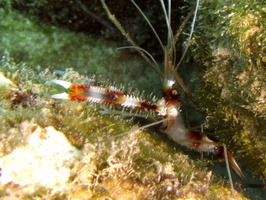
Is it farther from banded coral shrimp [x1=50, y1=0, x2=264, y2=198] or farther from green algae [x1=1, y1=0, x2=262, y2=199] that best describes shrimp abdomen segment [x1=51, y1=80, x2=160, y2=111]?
green algae [x1=1, y1=0, x2=262, y2=199]

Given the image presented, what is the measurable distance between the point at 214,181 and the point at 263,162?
2.53 feet

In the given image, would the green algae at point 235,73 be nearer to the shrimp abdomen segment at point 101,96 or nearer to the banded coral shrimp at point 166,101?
the banded coral shrimp at point 166,101

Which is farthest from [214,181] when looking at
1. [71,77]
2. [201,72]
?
[71,77]

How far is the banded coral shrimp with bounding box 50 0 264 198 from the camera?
2.33 meters

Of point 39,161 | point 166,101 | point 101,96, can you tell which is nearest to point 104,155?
point 39,161

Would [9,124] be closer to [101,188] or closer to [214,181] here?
[101,188]

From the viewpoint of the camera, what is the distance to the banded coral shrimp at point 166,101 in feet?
7.63

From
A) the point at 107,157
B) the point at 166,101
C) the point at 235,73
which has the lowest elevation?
the point at 107,157

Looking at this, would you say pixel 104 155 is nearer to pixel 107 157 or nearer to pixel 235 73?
pixel 107 157

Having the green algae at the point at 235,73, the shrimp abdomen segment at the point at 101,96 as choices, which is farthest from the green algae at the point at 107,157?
the green algae at the point at 235,73

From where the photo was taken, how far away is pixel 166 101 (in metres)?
2.80

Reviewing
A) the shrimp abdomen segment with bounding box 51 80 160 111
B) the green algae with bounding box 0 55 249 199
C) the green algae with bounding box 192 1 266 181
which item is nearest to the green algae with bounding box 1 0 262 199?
the green algae with bounding box 0 55 249 199

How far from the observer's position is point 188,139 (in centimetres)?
295

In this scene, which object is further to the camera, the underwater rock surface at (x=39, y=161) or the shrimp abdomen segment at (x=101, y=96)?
the shrimp abdomen segment at (x=101, y=96)
